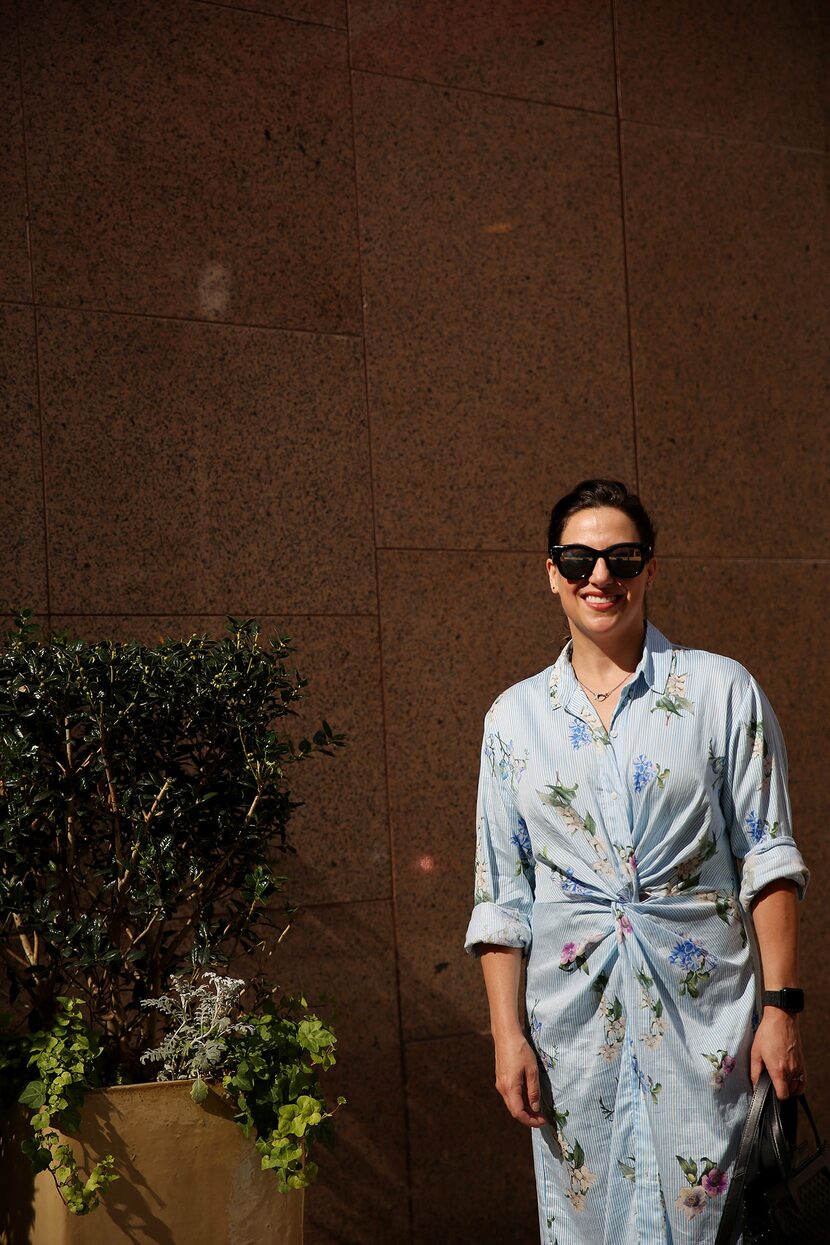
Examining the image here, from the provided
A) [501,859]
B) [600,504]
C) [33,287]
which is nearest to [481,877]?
[501,859]

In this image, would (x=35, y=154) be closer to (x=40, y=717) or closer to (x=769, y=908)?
(x=40, y=717)

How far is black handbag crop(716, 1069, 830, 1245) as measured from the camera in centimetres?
256

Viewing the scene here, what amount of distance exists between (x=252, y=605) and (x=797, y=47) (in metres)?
2.94

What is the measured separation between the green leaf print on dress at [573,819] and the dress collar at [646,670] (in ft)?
0.60

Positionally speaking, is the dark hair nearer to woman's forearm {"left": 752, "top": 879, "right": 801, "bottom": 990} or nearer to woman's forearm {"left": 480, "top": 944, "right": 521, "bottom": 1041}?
Result: woman's forearm {"left": 752, "top": 879, "right": 801, "bottom": 990}

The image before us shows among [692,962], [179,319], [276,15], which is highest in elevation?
[276,15]

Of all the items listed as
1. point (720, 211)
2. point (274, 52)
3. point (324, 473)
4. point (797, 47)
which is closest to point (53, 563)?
point (324, 473)

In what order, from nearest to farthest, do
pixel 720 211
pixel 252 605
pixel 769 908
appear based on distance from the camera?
pixel 769 908 → pixel 252 605 → pixel 720 211

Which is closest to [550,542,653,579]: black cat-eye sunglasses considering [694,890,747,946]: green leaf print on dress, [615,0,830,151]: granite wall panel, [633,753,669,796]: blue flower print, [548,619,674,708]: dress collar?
[548,619,674,708]: dress collar

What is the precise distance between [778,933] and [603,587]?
748mm

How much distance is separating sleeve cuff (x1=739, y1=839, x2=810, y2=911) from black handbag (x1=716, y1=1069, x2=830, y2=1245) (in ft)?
1.16

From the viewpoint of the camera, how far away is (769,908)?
2.68 m

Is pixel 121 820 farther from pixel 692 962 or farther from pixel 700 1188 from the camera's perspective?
pixel 700 1188

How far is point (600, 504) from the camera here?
9.62 ft
